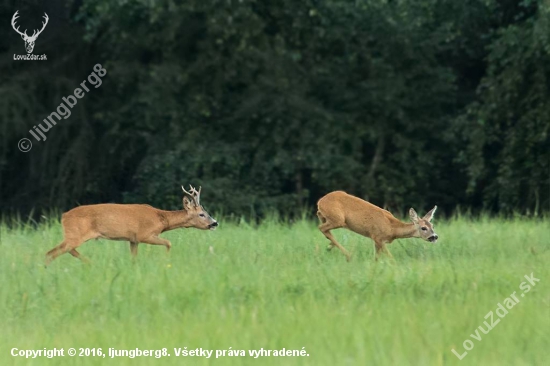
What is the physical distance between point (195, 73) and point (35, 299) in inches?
489

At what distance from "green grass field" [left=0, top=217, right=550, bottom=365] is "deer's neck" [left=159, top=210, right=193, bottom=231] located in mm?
239

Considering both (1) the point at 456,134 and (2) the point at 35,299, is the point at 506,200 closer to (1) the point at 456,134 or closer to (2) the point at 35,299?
(1) the point at 456,134

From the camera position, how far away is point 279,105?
20188 mm

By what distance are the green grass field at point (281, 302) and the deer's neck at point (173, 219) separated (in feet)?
0.79

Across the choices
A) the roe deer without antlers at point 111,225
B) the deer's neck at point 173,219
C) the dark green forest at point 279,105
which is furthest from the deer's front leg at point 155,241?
the dark green forest at point 279,105

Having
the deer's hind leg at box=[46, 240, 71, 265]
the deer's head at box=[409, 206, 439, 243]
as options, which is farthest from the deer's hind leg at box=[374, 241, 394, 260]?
the deer's hind leg at box=[46, 240, 71, 265]

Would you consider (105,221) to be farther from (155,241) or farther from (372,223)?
(372,223)

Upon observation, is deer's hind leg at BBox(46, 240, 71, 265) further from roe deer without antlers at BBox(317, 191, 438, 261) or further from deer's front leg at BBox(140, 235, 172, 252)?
roe deer without antlers at BBox(317, 191, 438, 261)

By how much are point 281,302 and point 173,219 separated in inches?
108

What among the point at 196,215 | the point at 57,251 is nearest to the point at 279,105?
the point at 196,215

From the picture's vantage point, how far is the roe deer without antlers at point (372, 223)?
415 inches

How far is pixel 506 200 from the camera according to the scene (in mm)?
19625

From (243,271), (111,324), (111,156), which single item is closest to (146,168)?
(111,156)

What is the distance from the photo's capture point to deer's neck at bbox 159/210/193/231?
10.5 m
